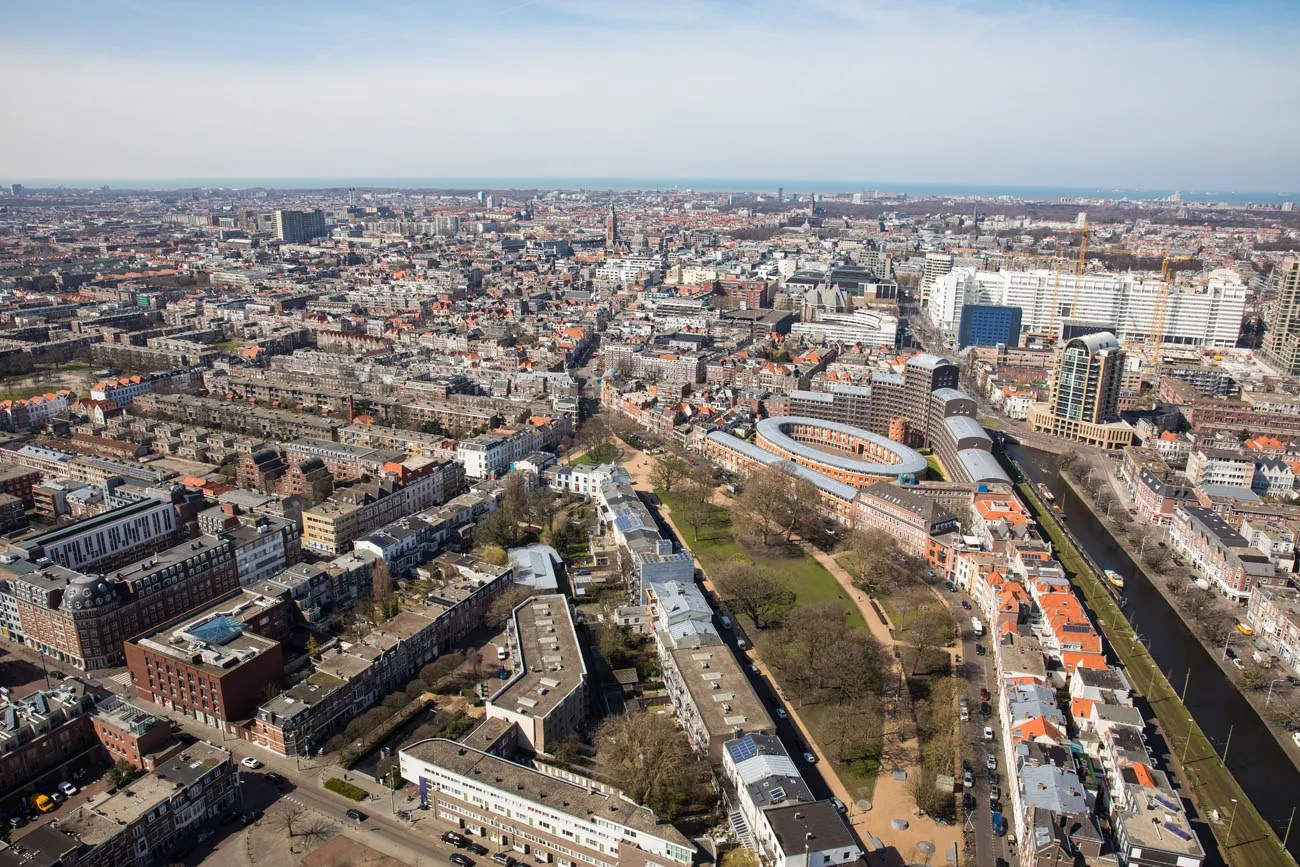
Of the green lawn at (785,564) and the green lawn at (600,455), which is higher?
the green lawn at (600,455)

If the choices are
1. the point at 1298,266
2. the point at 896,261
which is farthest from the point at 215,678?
the point at 896,261

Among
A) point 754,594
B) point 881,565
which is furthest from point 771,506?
point 754,594

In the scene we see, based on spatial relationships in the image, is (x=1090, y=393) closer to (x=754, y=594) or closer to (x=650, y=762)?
(x=754, y=594)

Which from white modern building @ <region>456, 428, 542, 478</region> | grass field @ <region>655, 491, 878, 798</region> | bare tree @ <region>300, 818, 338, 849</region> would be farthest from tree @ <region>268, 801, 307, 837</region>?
white modern building @ <region>456, 428, 542, 478</region>

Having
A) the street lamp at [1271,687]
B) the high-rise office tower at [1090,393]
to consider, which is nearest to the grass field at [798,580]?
the street lamp at [1271,687]

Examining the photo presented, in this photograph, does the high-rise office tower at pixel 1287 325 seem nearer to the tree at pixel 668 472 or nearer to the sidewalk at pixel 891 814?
the tree at pixel 668 472

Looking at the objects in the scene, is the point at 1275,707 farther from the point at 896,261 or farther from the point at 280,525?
the point at 896,261
